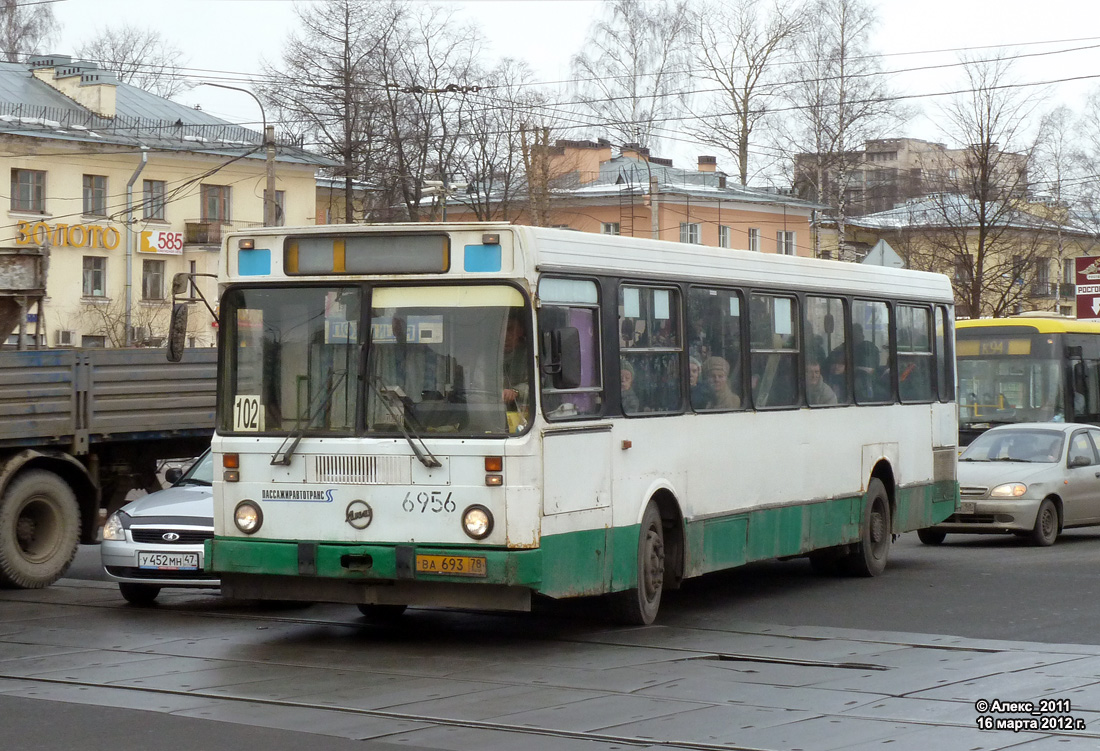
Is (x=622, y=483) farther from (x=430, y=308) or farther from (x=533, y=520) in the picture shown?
(x=430, y=308)

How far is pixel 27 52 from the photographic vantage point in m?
68.6

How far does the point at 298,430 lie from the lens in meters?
10.5

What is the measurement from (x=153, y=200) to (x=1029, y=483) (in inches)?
1744

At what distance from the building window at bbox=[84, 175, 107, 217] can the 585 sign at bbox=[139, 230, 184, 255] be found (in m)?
1.67

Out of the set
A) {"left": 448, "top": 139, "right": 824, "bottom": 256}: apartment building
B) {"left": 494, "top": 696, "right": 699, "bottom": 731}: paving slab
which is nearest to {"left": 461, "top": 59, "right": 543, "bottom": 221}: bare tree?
{"left": 448, "top": 139, "right": 824, "bottom": 256}: apartment building

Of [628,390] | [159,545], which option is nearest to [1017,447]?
[628,390]

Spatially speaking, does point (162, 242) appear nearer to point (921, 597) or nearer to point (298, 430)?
point (921, 597)

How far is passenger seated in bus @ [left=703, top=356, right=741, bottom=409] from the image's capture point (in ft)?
40.0

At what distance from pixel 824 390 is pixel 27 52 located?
61.6m

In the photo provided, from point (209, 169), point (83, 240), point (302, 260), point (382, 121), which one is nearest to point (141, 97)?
point (209, 169)

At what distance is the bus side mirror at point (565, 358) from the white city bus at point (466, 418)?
Answer: 0.05 ft

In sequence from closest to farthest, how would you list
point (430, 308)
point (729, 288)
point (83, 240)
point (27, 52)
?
point (430, 308) < point (729, 288) < point (83, 240) < point (27, 52)

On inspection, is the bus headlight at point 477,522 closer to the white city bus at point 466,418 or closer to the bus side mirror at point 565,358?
the white city bus at point 466,418

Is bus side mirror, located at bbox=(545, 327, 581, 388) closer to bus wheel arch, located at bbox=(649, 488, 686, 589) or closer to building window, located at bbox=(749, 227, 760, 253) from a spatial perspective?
bus wheel arch, located at bbox=(649, 488, 686, 589)
